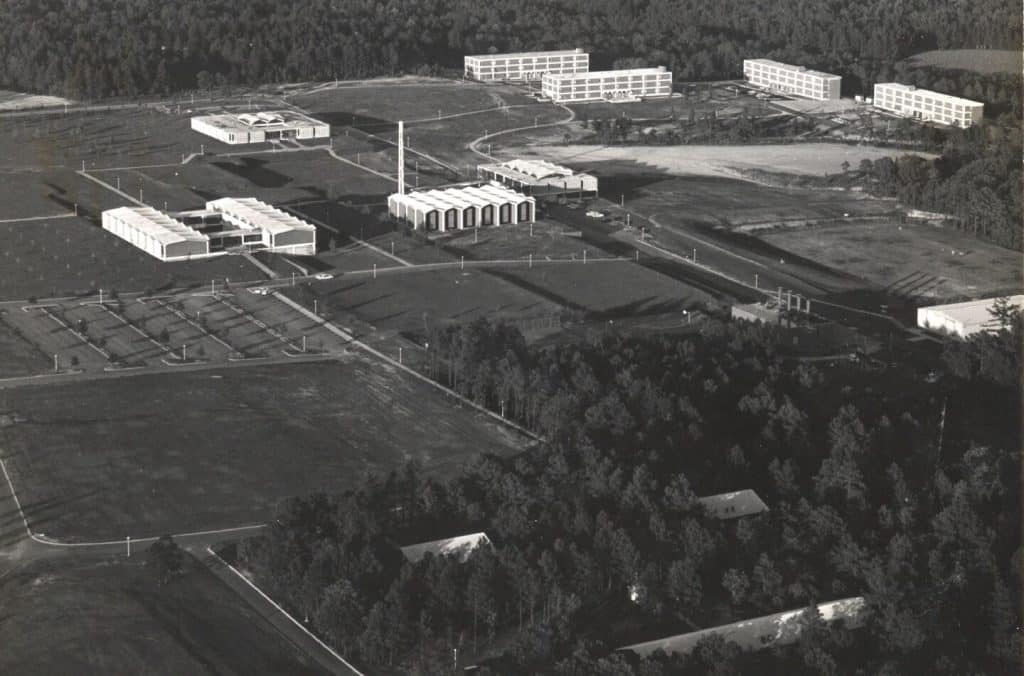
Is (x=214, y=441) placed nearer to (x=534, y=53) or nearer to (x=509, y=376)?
(x=509, y=376)

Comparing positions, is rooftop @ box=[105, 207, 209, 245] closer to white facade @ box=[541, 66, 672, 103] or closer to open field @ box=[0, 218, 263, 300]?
open field @ box=[0, 218, 263, 300]

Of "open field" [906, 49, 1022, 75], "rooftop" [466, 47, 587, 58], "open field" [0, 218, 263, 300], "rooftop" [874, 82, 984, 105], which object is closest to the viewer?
"open field" [0, 218, 263, 300]

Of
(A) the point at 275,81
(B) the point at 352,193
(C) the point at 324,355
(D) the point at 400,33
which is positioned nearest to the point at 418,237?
(B) the point at 352,193

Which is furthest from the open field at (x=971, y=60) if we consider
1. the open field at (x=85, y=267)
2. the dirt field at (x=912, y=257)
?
the open field at (x=85, y=267)

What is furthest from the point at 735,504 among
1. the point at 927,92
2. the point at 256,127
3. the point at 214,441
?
the point at 927,92

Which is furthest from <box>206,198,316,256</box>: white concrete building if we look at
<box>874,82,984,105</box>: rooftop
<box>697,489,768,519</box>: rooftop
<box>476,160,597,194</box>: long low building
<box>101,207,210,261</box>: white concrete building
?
<box>874,82,984,105</box>: rooftop

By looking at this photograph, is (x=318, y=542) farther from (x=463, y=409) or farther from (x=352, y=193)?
(x=352, y=193)
